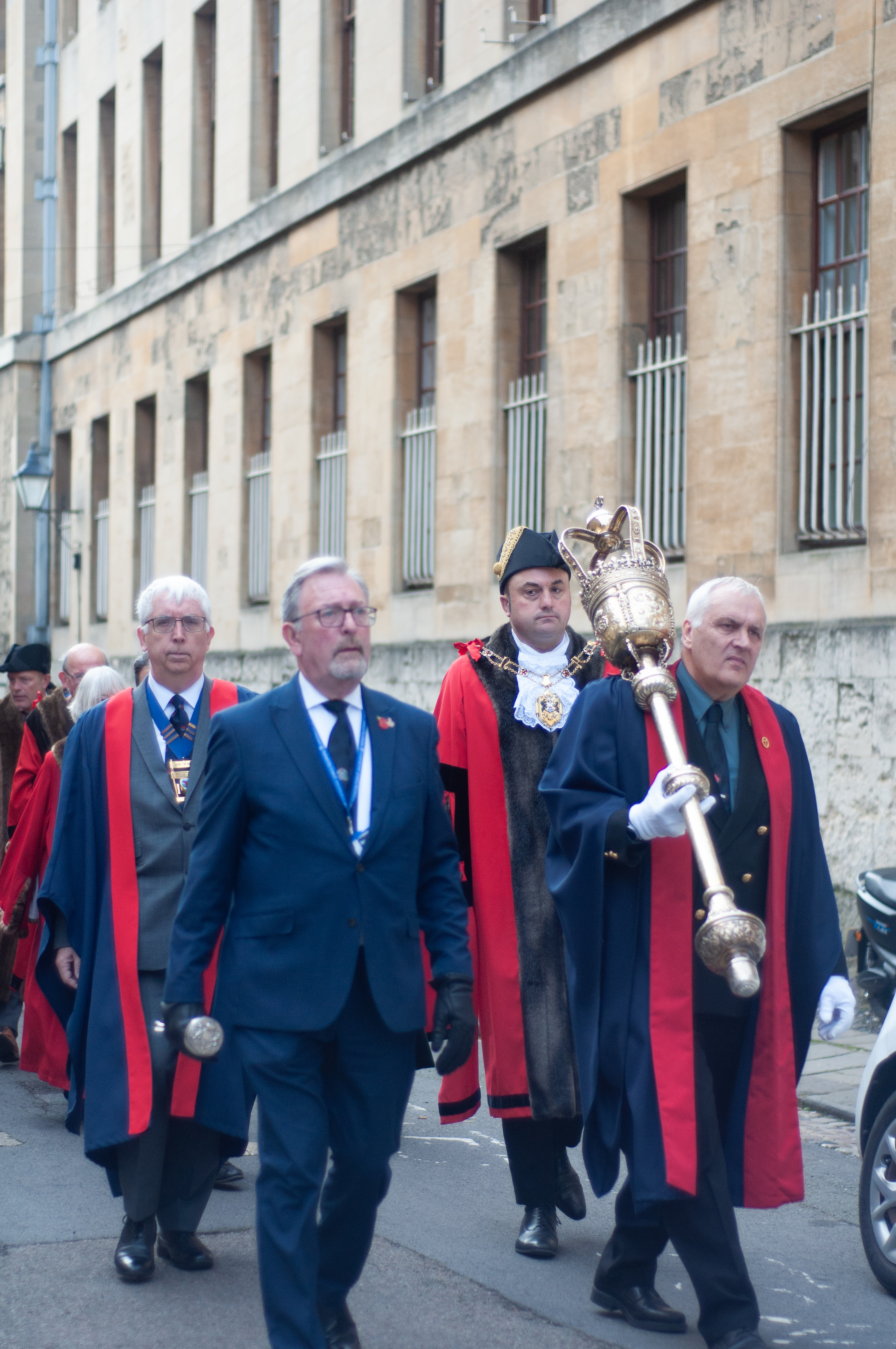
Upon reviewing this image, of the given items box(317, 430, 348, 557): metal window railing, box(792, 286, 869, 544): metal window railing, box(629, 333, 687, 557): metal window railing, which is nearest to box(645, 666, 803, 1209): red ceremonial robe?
box(792, 286, 869, 544): metal window railing

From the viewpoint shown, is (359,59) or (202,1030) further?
(359,59)

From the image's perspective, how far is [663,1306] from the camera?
15.0ft

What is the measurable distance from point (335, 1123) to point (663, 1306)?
3.64 ft

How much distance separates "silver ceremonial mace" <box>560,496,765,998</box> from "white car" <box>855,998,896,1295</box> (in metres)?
0.75

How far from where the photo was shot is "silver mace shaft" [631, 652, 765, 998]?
13.2ft

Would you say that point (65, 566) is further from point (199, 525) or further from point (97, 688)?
point (97, 688)

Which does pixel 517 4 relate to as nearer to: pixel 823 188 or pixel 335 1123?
pixel 823 188

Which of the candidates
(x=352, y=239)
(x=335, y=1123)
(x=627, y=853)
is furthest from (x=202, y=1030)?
(x=352, y=239)

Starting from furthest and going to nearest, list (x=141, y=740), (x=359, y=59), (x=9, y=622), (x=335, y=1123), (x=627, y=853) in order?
(x=9, y=622) < (x=359, y=59) < (x=141, y=740) < (x=627, y=853) < (x=335, y=1123)

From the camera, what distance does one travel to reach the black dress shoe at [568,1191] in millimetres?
5355

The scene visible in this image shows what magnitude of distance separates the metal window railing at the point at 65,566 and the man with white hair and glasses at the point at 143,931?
20148 millimetres

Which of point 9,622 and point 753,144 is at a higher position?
point 753,144

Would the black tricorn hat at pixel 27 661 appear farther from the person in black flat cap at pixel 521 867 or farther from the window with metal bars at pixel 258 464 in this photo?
the window with metal bars at pixel 258 464

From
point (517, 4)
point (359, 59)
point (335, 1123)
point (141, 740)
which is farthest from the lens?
point (359, 59)
